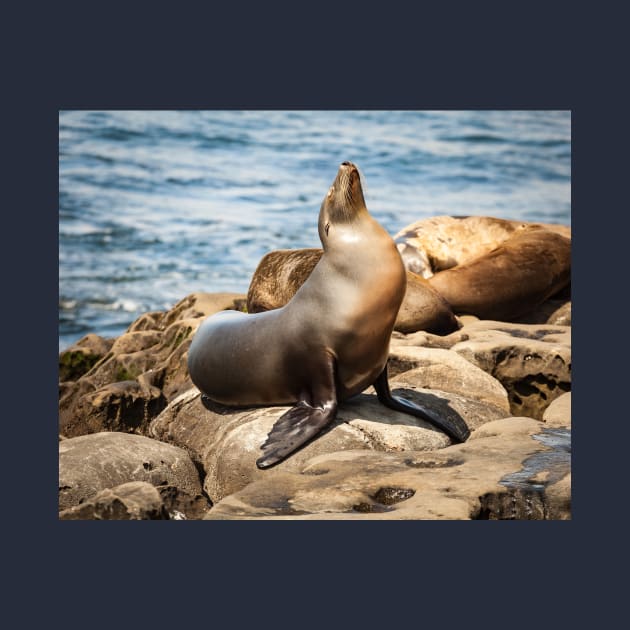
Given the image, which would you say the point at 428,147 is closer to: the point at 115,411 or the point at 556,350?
the point at 556,350

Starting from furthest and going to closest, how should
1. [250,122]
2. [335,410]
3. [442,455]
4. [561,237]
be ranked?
[250,122], [561,237], [335,410], [442,455]

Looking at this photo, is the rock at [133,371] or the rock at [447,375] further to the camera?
the rock at [133,371]

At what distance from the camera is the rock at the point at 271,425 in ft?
21.9

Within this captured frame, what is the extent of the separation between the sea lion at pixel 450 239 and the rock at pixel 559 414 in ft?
15.1

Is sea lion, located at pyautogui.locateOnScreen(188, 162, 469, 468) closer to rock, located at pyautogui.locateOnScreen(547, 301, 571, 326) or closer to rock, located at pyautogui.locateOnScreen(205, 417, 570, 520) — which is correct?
rock, located at pyautogui.locateOnScreen(205, 417, 570, 520)

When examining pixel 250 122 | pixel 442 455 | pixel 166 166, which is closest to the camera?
pixel 442 455

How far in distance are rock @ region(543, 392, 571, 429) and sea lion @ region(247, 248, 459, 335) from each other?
7.77 feet

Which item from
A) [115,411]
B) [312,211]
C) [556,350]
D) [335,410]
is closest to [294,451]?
[335,410]

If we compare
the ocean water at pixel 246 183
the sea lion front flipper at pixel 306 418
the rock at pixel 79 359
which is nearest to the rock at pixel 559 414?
the sea lion front flipper at pixel 306 418

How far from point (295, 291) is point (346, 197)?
299 cm

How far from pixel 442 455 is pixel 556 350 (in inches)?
95.3

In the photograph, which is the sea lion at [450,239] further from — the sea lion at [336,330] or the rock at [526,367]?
the sea lion at [336,330]

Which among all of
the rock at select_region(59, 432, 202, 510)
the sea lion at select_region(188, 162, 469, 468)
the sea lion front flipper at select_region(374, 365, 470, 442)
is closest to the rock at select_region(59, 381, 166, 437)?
the rock at select_region(59, 432, 202, 510)

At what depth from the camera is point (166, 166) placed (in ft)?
51.8
